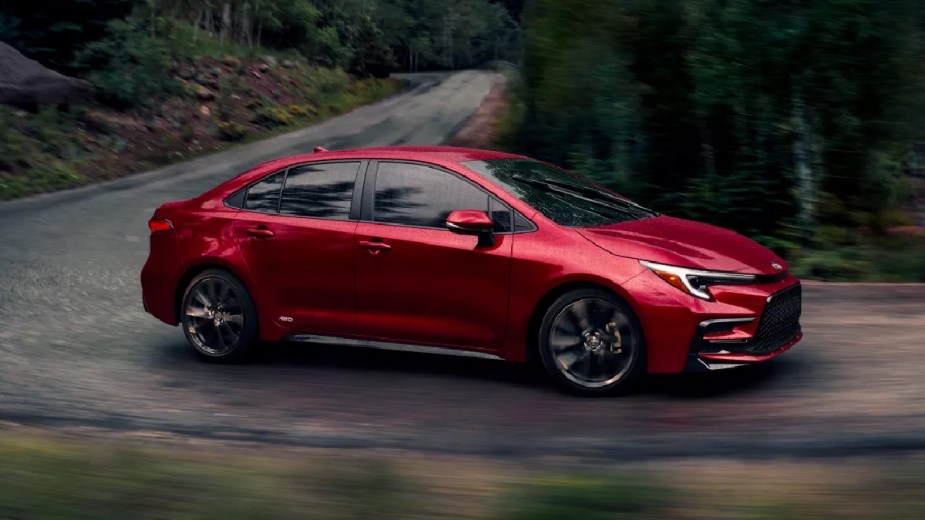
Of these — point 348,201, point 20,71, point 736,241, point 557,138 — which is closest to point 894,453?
point 736,241

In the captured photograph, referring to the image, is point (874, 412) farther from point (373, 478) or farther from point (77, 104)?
point (77, 104)

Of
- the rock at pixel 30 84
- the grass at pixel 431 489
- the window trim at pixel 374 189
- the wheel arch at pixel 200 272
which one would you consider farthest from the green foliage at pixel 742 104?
the rock at pixel 30 84

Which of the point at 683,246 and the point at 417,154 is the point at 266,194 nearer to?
the point at 417,154

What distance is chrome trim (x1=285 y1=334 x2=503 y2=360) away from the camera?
26.0 ft

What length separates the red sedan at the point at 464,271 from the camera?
23.9 feet

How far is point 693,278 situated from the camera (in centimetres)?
724

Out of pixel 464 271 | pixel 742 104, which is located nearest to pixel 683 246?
pixel 464 271

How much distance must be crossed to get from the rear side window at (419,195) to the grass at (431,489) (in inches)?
106

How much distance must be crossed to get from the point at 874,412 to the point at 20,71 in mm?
24249

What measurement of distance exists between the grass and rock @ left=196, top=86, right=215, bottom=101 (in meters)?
30.4

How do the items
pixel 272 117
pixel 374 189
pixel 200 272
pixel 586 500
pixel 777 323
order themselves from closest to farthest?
pixel 586 500 → pixel 777 323 → pixel 374 189 → pixel 200 272 → pixel 272 117

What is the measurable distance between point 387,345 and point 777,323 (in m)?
2.64

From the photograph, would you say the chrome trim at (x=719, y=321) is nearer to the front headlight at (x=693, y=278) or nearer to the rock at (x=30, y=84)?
the front headlight at (x=693, y=278)

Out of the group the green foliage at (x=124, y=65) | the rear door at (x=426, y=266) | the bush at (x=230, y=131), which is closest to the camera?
the rear door at (x=426, y=266)
